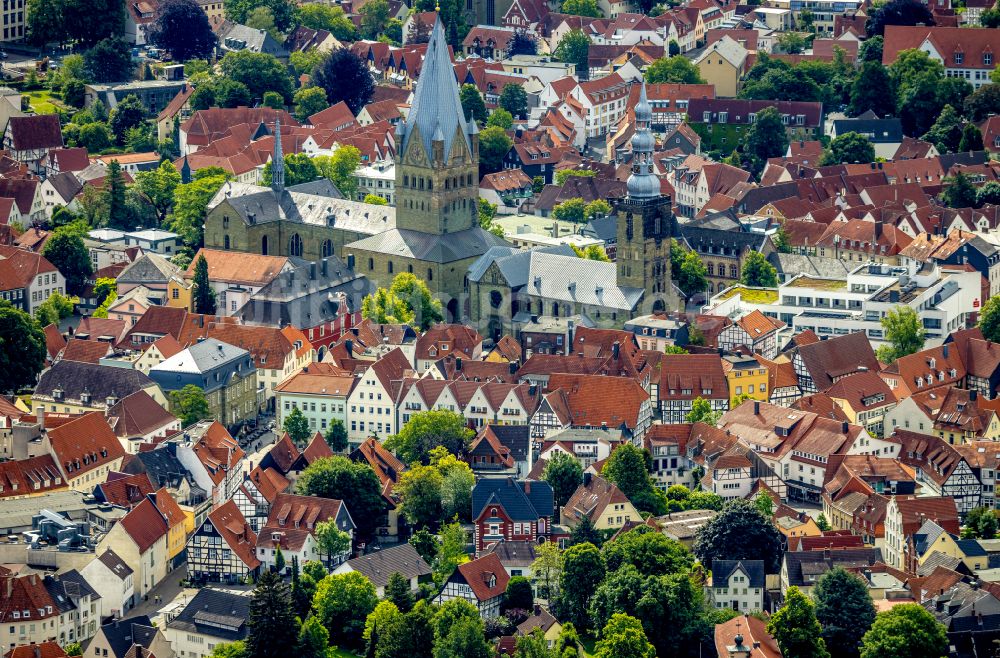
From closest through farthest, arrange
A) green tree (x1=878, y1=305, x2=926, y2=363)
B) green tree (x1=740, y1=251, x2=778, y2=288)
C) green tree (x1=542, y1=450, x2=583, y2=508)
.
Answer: green tree (x1=542, y1=450, x2=583, y2=508)
green tree (x1=878, y1=305, x2=926, y2=363)
green tree (x1=740, y1=251, x2=778, y2=288)

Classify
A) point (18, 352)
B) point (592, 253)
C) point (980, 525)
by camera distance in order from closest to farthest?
point (980, 525) → point (18, 352) → point (592, 253)

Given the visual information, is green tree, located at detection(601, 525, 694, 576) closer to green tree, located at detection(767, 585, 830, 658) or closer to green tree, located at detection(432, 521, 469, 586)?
green tree, located at detection(767, 585, 830, 658)

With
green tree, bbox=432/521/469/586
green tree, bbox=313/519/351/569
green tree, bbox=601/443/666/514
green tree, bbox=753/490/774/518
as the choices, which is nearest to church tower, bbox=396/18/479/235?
green tree, bbox=601/443/666/514

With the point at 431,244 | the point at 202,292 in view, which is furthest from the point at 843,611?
the point at 202,292

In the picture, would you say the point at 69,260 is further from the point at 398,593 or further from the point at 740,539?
the point at 740,539

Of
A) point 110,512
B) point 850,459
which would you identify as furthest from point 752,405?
point 110,512

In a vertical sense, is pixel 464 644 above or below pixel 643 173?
below
